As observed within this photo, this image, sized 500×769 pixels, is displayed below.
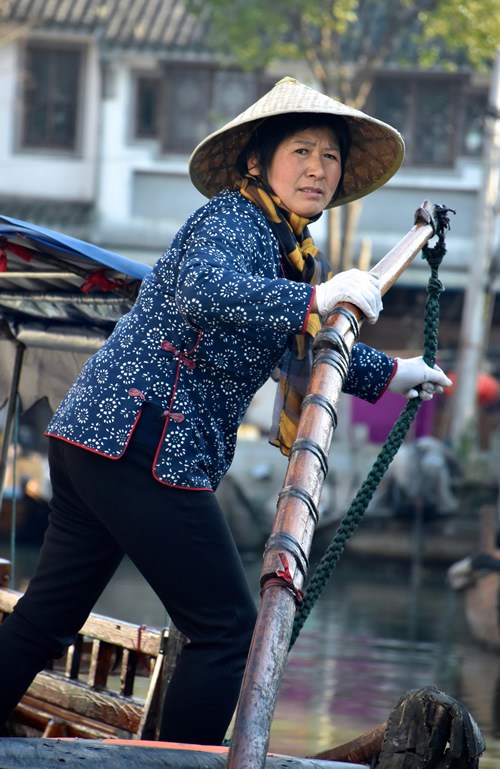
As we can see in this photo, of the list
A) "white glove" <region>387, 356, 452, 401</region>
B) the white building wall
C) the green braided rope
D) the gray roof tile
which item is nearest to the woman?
the green braided rope

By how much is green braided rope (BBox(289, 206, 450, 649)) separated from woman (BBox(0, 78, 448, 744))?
5.2 inches

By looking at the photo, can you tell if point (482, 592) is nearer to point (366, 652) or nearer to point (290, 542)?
point (366, 652)

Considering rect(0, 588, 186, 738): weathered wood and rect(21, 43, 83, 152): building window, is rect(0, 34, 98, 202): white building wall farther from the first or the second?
rect(0, 588, 186, 738): weathered wood

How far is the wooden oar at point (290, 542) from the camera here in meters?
2.13

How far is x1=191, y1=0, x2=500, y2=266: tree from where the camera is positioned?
13180mm

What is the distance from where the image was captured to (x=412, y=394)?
3047mm

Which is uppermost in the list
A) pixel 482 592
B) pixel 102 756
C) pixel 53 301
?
pixel 482 592

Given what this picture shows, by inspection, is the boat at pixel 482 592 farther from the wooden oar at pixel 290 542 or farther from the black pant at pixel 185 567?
the wooden oar at pixel 290 542

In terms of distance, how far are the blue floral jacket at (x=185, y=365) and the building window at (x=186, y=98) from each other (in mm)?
14733

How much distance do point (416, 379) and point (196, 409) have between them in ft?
1.85

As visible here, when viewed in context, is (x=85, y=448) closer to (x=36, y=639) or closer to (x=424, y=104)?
(x=36, y=639)

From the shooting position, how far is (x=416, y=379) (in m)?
3.04

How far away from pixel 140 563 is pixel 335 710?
421cm

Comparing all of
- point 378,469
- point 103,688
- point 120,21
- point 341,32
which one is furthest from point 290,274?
point 120,21
